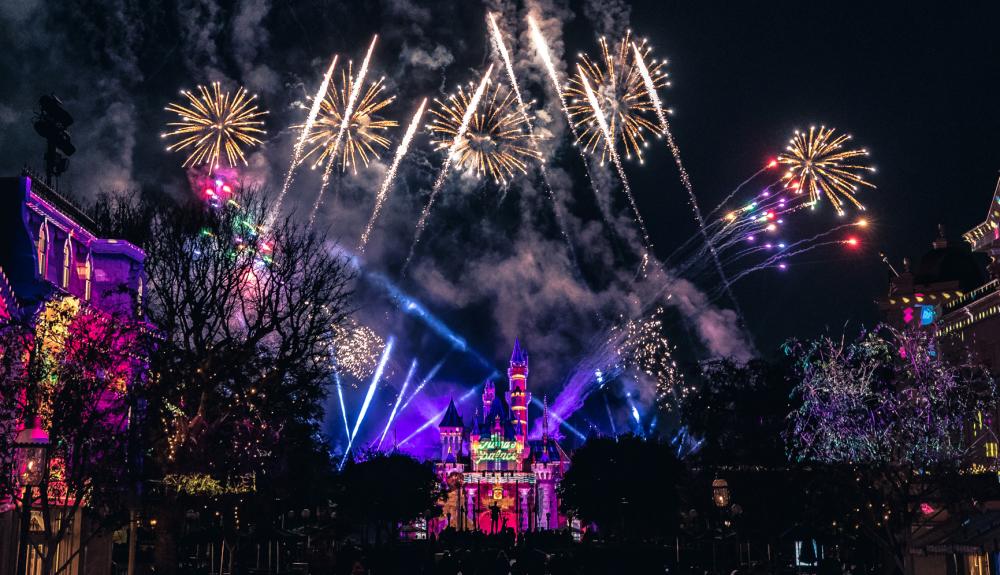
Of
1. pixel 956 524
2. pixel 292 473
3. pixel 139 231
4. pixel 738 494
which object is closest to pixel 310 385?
pixel 139 231

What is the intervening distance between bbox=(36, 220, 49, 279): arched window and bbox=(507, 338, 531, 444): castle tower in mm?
130779

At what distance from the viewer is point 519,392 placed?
6417 inches

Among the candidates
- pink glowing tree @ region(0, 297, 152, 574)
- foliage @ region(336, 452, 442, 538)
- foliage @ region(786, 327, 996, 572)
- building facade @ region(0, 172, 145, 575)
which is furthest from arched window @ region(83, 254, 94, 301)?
foliage @ region(336, 452, 442, 538)

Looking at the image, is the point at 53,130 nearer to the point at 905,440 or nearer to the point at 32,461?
the point at 32,461

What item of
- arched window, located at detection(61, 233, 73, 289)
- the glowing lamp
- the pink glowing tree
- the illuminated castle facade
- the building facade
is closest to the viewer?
the glowing lamp

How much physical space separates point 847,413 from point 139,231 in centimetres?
2761

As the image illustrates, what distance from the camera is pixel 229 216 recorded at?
121 feet

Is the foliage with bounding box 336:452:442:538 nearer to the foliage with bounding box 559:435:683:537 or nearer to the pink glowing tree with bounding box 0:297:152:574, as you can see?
the foliage with bounding box 559:435:683:537

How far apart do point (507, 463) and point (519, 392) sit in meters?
11.9

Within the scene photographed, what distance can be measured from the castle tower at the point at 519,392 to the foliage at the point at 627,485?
63.1 metres

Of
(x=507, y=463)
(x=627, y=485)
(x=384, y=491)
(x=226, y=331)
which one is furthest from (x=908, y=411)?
(x=507, y=463)

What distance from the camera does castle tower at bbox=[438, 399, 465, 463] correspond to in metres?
162

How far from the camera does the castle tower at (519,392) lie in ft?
529

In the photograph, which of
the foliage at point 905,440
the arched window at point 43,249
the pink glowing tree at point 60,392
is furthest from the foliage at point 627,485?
the pink glowing tree at point 60,392
